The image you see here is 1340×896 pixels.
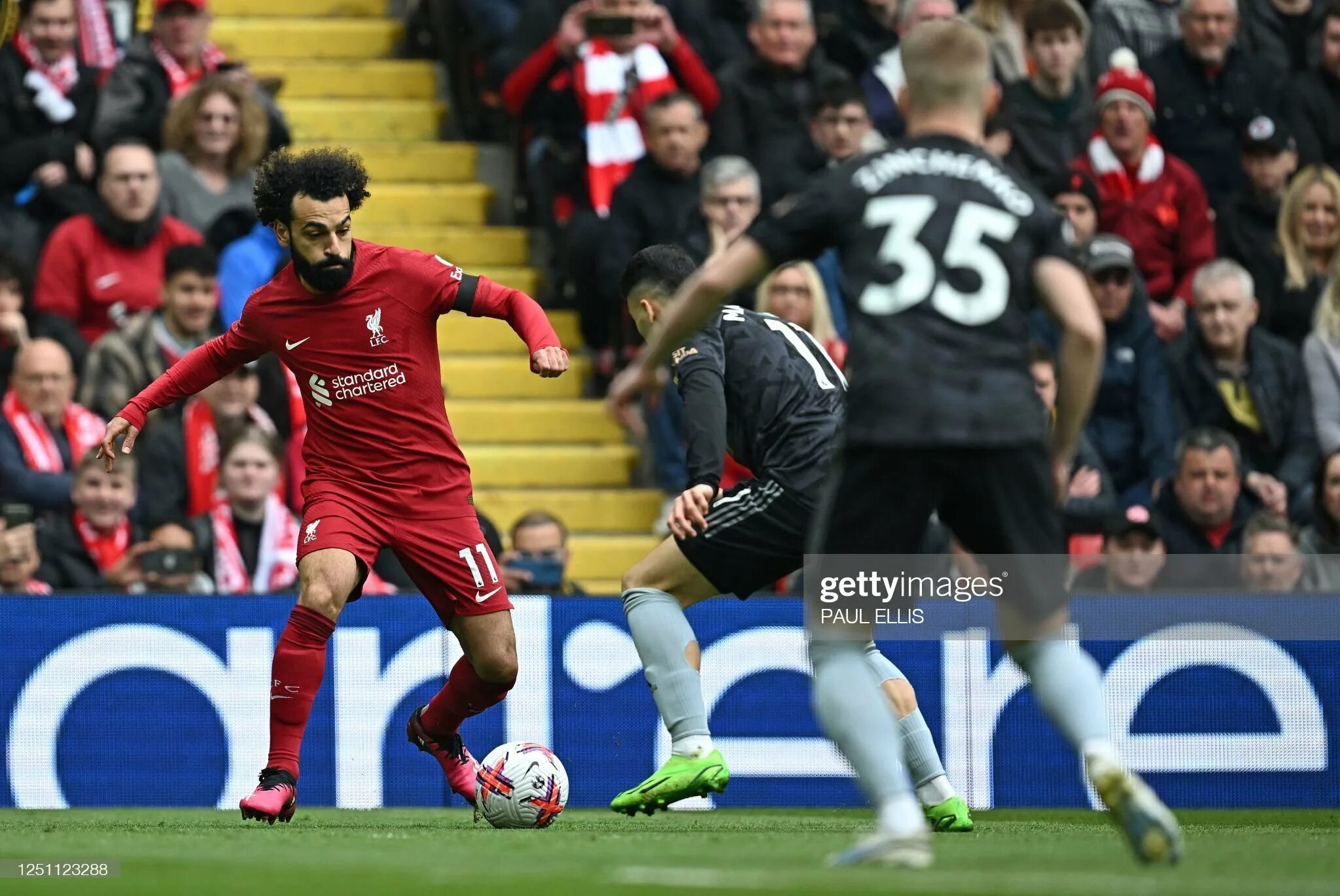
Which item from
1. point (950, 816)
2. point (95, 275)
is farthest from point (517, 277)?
point (950, 816)

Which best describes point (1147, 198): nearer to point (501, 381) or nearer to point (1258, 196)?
point (1258, 196)

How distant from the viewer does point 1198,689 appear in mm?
10219

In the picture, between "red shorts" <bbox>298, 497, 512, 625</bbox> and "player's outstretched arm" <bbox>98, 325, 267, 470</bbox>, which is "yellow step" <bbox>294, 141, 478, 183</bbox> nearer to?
"player's outstretched arm" <bbox>98, 325, 267, 470</bbox>

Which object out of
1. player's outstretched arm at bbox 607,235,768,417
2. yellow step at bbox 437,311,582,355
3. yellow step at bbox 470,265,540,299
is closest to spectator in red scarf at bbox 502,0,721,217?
yellow step at bbox 470,265,540,299

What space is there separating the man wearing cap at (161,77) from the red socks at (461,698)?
5050 mm

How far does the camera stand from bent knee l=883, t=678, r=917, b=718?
8359 mm

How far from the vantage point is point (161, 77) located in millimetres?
13102

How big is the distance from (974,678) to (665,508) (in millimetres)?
2632

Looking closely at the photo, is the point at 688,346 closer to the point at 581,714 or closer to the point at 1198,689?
the point at 581,714

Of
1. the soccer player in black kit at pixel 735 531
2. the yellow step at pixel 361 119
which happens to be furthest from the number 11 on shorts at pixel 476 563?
the yellow step at pixel 361 119

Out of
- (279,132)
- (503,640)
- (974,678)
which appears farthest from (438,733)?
(279,132)

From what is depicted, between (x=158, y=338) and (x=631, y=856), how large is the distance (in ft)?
19.3

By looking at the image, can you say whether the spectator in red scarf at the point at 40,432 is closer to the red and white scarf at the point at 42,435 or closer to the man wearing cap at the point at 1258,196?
the red and white scarf at the point at 42,435

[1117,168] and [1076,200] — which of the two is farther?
[1117,168]
